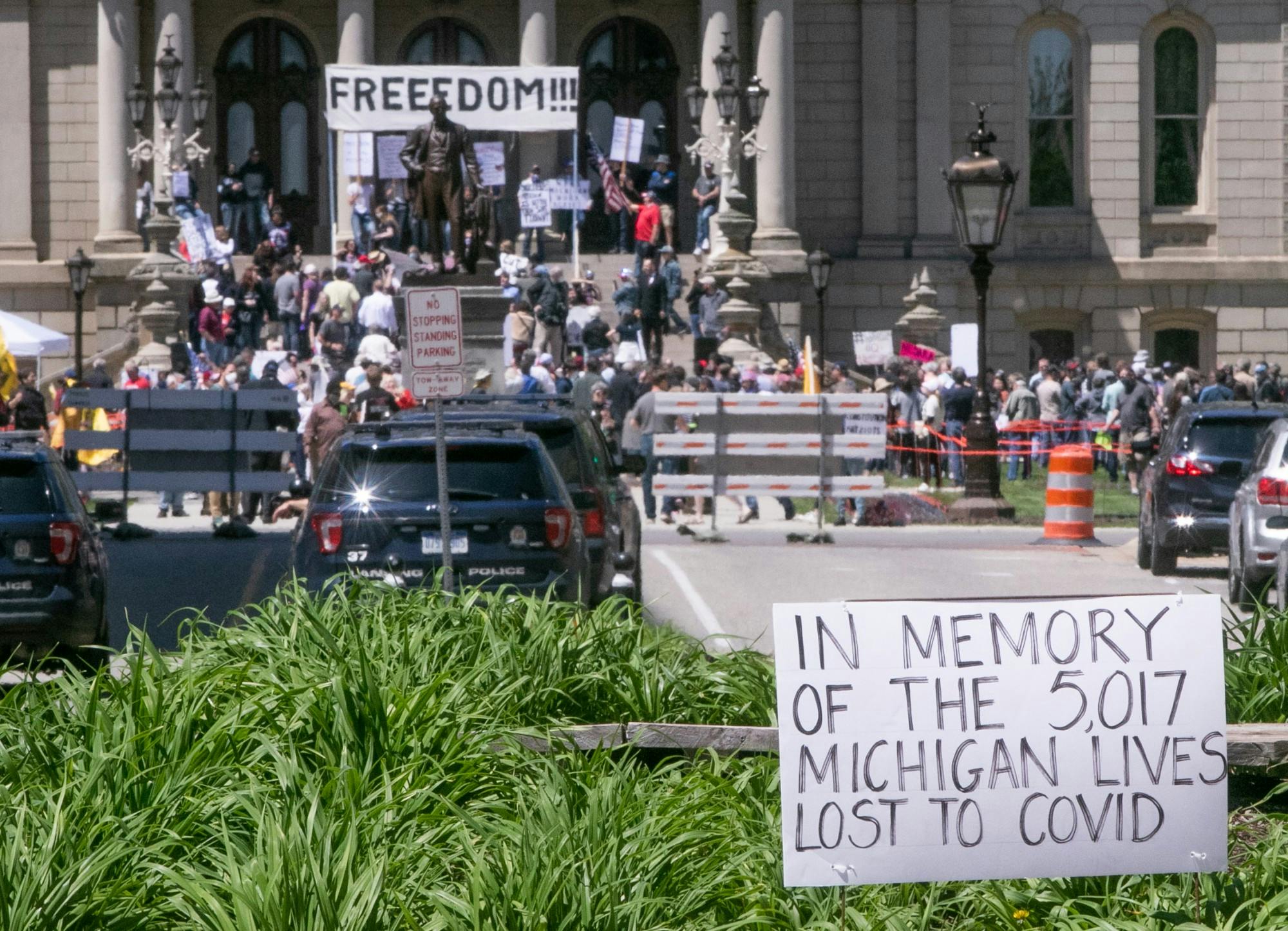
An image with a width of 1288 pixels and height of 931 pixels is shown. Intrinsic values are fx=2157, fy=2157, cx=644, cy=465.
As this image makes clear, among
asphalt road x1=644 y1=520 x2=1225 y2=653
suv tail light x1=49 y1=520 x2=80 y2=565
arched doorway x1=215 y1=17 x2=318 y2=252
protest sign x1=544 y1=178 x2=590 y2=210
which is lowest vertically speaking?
asphalt road x1=644 y1=520 x2=1225 y2=653

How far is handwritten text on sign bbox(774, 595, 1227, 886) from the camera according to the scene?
219 inches

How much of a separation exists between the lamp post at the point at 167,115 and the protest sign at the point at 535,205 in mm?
6198

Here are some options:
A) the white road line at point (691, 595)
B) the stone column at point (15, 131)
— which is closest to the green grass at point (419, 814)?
the white road line at point (691, 595)

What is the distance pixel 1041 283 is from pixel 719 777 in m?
42.0

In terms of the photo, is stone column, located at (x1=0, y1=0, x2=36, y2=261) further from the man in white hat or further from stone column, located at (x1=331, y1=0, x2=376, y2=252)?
the man in white hat

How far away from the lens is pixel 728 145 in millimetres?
39375

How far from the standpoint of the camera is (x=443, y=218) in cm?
2708

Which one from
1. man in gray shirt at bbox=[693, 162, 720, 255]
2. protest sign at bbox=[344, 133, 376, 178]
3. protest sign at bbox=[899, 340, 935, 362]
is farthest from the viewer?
man in gray shirt at bbox=[693, 162, 720, 255]

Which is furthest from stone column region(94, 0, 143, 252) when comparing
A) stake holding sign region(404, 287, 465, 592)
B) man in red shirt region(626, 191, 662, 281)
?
stake holding sign region(404, 287, 465, 592)

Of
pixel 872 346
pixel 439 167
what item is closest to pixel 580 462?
pixel 439 167

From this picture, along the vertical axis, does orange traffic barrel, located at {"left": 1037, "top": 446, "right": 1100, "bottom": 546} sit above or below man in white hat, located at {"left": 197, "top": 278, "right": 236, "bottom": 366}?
below

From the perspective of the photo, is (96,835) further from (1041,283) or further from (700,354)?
(1041,283)

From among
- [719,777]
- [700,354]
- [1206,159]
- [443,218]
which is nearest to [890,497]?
[443,218]

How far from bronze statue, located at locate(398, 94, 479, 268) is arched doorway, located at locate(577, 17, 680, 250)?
2003 centimetres
